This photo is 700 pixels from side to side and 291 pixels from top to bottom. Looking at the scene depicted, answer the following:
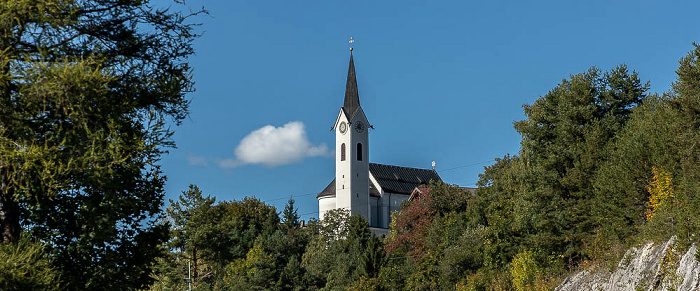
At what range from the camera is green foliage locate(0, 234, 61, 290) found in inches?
385

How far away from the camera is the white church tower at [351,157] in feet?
354

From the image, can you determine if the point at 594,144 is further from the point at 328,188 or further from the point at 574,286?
the point at 328,188

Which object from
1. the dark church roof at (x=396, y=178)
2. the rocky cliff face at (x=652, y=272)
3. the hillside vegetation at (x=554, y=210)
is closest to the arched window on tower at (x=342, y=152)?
the dark church roof at (x=396, y=178)

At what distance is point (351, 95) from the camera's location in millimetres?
116438

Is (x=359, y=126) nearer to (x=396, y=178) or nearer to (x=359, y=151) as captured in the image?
(x=359, y=151)

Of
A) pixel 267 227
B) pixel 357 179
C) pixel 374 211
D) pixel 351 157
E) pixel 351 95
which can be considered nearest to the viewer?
pixel 267 227

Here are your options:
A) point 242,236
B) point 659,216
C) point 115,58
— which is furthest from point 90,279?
point 242,236

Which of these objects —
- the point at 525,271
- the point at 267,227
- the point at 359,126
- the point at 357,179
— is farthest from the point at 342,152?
the point at 525,271

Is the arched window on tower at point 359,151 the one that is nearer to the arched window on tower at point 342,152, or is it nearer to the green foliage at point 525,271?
the arched window on tower at point 342,152

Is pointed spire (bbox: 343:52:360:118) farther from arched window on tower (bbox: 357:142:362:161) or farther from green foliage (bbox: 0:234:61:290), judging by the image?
green foliage (bbox: 0:234:61:290)

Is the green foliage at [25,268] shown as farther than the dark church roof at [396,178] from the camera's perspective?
No

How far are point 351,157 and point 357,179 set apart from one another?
136 inches

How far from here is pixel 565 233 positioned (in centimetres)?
3628

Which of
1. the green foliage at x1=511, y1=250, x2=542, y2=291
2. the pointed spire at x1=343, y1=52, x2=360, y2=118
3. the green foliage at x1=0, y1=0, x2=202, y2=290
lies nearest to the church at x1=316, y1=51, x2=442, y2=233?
the pointed spire at x1=343, y1=52, x2=360, y2=118
